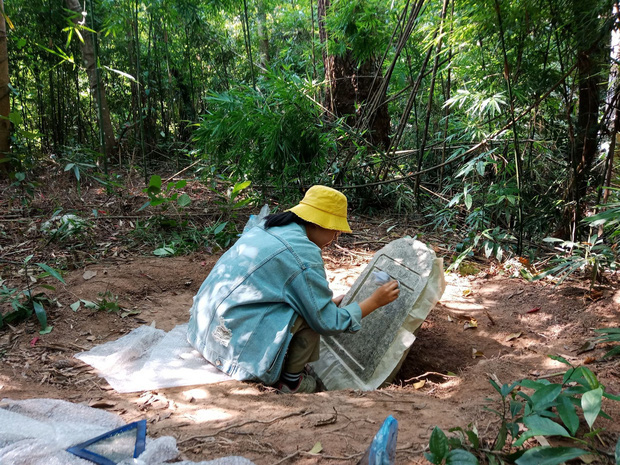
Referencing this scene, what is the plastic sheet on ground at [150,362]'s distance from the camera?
1.94 metres

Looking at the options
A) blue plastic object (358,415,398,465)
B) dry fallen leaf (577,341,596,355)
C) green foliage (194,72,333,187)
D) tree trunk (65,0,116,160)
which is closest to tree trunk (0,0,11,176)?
tree trunk (65,0,116,160)

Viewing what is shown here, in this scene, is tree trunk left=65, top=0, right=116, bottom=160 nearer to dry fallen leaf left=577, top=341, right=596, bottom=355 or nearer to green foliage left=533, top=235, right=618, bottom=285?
green foliage left=533, top=235, right=618, bottom=285

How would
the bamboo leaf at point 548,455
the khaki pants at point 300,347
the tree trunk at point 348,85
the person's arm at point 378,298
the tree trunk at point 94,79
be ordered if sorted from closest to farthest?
the bamboo leaf at point 548,455, the khaki pants at point 300,347, the person's arm at point 378,298, the tree trunk at point 348,85, the tree trunk at point 94,79

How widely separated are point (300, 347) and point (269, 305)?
0.26 meters

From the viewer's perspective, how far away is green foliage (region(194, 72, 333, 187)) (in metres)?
3.98

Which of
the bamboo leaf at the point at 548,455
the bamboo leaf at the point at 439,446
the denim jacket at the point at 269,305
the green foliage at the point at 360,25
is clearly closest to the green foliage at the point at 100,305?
the denim jacket at the point at 269,305

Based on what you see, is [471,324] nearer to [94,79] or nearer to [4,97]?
[4,97]

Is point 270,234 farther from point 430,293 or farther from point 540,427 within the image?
point 540,427

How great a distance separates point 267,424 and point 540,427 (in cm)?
79

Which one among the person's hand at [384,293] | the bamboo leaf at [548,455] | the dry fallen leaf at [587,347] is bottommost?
the dry fallen leaf at [587,347]

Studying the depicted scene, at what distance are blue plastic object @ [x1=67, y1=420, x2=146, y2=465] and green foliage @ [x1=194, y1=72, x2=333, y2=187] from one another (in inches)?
118

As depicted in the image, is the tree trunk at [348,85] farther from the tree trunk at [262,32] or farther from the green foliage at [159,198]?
the tree trunk at [262,32]

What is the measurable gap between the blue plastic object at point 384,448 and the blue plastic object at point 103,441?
605 millimetres

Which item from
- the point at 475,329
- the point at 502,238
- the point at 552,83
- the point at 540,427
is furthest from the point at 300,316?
the point at 552,83
